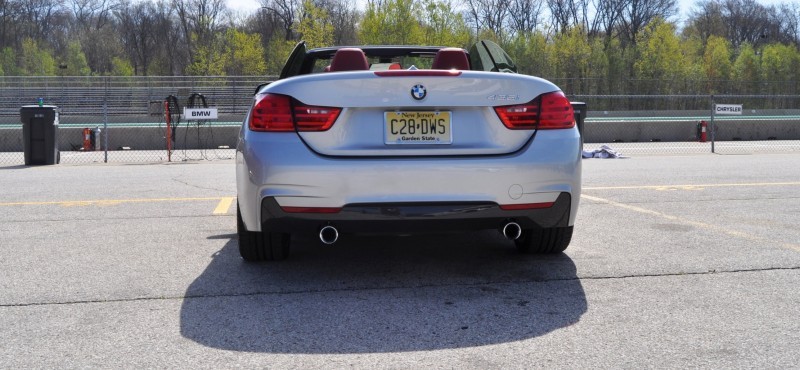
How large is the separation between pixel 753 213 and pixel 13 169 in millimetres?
11766

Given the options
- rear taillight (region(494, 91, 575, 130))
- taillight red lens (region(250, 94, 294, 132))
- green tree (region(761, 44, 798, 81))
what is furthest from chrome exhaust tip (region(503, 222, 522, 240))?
green tree (region(761, 44, 798, 81))

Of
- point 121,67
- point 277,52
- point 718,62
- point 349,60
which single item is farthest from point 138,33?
point 349,60

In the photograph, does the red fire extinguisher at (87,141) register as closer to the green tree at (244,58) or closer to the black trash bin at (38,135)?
the black trash bin at (38,135)

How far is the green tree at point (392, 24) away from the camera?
54469 mm

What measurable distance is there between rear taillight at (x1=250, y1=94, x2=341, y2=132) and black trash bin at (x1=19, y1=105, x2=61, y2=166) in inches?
474

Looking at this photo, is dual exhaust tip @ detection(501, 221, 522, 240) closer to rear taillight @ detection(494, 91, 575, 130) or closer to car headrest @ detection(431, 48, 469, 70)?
rear taillight @ detection(494, 91, 575, 130)

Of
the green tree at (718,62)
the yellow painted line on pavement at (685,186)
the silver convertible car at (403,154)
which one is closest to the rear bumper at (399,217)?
the silver convertible car at (403,154)

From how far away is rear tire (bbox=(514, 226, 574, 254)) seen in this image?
483 centimetres

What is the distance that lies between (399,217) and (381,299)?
0.42 m

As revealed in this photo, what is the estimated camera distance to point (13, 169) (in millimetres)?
13766

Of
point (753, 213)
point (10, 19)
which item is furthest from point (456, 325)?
point (10, 19)

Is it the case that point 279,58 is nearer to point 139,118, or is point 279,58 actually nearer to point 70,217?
point 139,118

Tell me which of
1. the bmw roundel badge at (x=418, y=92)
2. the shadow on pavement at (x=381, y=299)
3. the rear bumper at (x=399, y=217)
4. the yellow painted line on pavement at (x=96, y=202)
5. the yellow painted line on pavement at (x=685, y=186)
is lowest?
the shadow on pavement at (x=381, y=299)

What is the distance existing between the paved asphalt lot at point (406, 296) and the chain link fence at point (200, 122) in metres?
9.27
